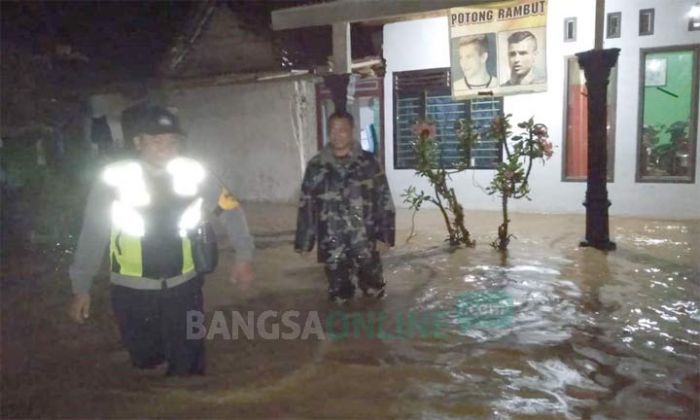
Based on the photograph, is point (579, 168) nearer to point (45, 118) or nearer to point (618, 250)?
point (618, 250)

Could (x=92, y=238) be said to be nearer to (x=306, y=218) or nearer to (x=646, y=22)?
(x=306, y=218)

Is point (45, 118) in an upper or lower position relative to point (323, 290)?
upper

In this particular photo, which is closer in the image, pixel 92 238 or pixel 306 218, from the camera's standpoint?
pixel 92 238

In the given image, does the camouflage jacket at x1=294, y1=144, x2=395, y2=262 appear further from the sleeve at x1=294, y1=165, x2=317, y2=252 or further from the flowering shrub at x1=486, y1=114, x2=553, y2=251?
the flowering shrub at x1=486, y1=114, x2=553, y2=251

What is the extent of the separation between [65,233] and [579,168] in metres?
7.95

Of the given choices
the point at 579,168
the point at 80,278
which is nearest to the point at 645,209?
the point at 579,168

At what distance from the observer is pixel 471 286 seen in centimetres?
621

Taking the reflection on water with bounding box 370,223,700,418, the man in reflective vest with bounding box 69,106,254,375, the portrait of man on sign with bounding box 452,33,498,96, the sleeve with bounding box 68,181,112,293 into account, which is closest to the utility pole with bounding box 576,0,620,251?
the reflection on water with bounding box 370,223,700,418

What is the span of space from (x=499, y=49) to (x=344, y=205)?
585 centimetres

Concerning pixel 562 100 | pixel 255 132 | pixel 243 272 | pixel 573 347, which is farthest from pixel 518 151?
pixel 255 132

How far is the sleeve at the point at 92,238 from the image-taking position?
3488mm

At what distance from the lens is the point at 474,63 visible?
10.3m

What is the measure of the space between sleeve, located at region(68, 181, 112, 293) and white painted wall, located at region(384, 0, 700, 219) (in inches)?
328

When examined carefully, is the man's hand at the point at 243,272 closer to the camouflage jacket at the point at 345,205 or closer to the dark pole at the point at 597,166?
the camouflage jacket at the point at 345,205
